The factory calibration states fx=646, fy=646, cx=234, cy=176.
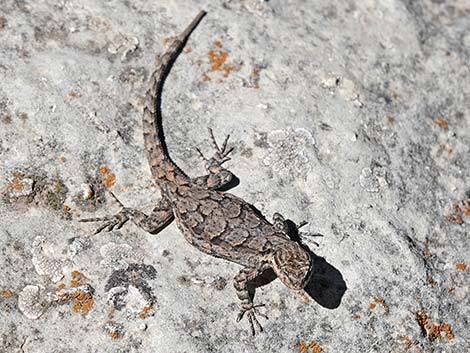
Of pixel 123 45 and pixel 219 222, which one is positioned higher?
pixel 123 45

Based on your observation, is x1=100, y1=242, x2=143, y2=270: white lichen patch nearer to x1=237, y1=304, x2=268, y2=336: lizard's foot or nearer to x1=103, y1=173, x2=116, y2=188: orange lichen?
x1=103, y1=173, x2=116, y2=188: orange lichen

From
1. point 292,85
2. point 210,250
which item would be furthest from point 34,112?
point 292,85

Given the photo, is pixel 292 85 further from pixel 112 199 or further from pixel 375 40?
pixel 112 199

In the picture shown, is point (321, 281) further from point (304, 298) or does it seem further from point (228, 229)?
point (228, 229)

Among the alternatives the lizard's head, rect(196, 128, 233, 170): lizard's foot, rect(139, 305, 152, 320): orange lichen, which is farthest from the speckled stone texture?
the lizard's head

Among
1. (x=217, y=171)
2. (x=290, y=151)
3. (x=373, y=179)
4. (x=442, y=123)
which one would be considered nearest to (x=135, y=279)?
(x=217, y=171)

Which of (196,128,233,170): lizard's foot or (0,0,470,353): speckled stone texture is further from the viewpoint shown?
(196,128,233,170): lizard's foot
